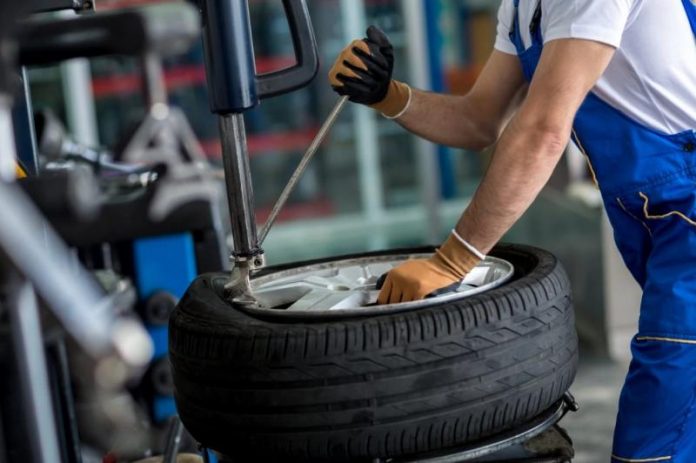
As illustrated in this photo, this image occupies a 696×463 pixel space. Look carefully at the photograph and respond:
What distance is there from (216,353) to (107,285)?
0.88 metres

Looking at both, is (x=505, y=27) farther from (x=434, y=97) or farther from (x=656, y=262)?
(x=656, y=262)

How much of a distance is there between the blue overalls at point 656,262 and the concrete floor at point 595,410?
1.25 meters

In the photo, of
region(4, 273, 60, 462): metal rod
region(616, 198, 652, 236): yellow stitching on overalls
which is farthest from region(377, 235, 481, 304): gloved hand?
region(4, 273, 60, 462): metal rod

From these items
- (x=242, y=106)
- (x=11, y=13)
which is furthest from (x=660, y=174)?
(x=11, y=13)

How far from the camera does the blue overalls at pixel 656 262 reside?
4.66ft

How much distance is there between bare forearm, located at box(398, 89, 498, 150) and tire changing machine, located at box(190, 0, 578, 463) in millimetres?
520

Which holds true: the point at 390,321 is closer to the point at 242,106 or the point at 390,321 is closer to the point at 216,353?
the point at 216,353

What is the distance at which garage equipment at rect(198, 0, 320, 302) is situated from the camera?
1.18 meters

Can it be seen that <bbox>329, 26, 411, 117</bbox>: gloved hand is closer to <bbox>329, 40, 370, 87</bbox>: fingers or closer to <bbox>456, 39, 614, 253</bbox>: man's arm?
<bbox>329, 40, 370, 87</bbox>: fingers

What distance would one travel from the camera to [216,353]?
1.17 m

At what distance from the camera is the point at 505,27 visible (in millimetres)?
1682

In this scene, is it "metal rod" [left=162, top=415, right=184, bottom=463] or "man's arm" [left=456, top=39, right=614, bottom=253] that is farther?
"metal rod" [left=162, top=415, right=184, bottom=463]

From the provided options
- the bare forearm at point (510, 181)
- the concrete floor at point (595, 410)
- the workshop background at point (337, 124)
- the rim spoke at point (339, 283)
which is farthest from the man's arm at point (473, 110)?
the workshop background at point (337, 124)

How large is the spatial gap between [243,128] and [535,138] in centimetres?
39
